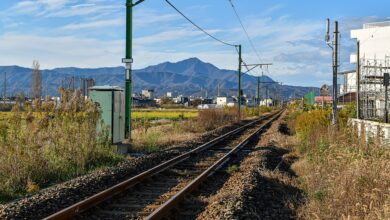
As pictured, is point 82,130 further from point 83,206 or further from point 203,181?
point 83,206

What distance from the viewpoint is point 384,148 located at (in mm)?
11391

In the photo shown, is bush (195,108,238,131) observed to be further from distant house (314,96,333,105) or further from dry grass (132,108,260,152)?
distant house (314,96,333,105)

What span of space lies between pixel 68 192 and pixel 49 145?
3.80 metres

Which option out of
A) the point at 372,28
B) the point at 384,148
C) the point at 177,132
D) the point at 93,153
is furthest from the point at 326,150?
the point at 372,28

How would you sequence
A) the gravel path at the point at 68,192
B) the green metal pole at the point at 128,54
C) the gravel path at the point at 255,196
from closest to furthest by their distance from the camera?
the gravel path at the point at 255,196
the gravel path at the point at 68,192
the green metal pole at the point at 128,54

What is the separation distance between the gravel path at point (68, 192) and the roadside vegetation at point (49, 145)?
85cm

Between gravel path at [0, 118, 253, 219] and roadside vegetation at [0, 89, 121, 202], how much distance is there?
85cm

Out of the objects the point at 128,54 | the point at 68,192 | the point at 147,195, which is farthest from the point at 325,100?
the point at 68,192

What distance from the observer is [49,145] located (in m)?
14.0

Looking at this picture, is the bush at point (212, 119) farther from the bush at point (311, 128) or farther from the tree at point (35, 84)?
the tree at point (35, 84)

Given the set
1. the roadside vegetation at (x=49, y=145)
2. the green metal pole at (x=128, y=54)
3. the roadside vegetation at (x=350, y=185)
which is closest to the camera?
the roadside vegetation at (x=350, y=185)

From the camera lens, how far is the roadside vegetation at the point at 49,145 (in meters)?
11.9

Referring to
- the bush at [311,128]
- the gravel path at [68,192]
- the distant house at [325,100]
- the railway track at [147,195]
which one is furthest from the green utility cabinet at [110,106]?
the distant house at [325,100]

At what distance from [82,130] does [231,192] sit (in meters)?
6.16
